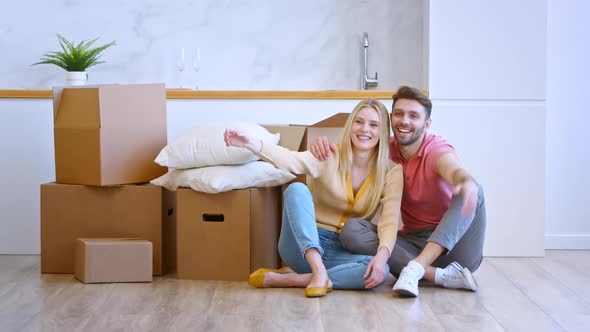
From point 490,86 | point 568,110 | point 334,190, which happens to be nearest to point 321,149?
point 334,190

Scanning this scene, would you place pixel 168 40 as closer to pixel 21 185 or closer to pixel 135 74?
pixel 135 74

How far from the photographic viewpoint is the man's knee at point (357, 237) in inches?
129

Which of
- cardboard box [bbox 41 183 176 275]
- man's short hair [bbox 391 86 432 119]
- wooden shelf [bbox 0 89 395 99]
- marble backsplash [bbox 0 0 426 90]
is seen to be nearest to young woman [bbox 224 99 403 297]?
man's short hair [bbox 391 86 432 119]

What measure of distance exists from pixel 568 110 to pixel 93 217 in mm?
2364

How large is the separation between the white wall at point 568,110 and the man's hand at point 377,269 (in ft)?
4.91

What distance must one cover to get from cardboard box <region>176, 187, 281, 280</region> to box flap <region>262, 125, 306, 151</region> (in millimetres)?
380

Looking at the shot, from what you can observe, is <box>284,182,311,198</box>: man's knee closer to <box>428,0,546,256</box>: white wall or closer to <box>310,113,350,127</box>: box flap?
<box>310,113,350,127</box>: box flap

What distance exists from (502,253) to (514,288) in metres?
Answer: 0.80

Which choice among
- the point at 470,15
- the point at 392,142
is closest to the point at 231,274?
the point at 392,142

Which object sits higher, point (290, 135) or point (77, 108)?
point (77, 108)

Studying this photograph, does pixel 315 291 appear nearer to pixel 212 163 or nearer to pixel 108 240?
pixel 212 163

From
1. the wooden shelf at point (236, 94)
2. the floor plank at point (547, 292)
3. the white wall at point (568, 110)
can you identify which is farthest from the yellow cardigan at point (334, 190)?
the white wall at point (568, 110)

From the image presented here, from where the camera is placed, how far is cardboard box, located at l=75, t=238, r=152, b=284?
3.35 meters

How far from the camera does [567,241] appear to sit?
14.1ft
